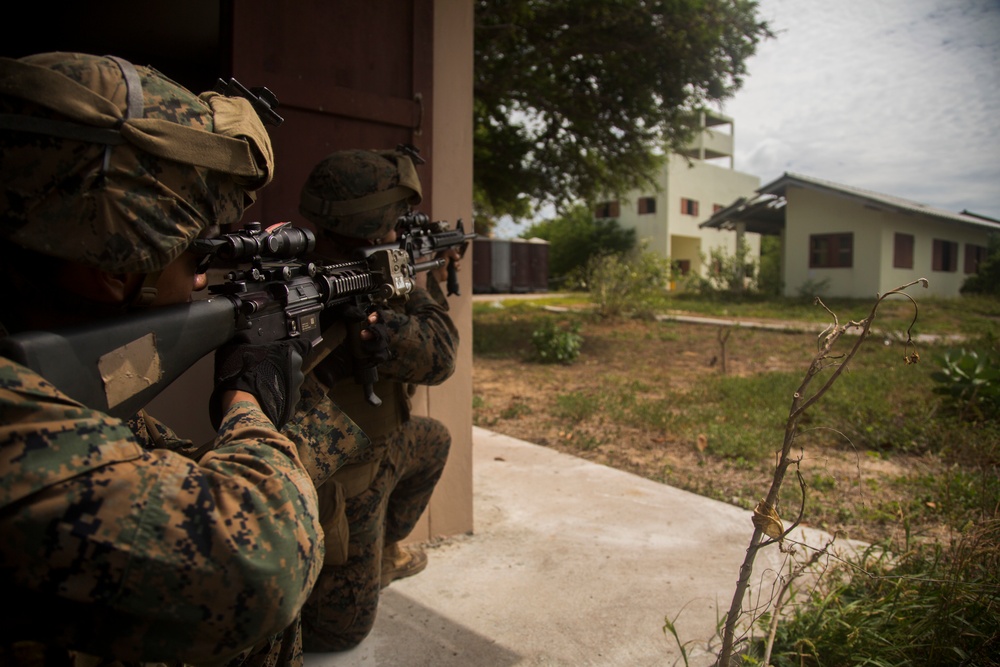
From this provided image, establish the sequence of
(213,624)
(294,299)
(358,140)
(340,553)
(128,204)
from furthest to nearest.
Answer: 1. (358,140)
2. (340,553)
3. (294,299)
4. (128,204)
5. (213,624)

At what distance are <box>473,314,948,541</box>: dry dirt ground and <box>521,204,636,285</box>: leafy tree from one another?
20588mm

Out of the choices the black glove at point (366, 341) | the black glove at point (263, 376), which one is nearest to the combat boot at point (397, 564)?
the black glove at point (366, 341)

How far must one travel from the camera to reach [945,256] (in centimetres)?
1895

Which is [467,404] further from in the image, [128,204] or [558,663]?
[128,204]

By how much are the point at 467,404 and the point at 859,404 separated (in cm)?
414

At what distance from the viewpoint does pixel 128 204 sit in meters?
1.02

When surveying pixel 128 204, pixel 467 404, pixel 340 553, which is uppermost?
pixel 128 204

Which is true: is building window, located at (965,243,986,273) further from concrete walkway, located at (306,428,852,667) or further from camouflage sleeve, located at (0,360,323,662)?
camouflage sleeve, located at (0,360,323,662)

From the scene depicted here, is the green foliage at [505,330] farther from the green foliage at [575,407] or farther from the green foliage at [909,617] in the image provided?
the green foliage at [909,617]

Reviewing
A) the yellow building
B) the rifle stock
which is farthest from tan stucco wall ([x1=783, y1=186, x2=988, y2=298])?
the rifle stock

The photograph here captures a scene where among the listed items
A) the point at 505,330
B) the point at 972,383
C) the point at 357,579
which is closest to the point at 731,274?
the point at 505,330

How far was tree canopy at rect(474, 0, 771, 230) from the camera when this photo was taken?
825cm

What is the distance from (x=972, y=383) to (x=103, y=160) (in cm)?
598

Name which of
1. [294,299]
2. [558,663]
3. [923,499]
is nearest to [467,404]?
[558,663]
